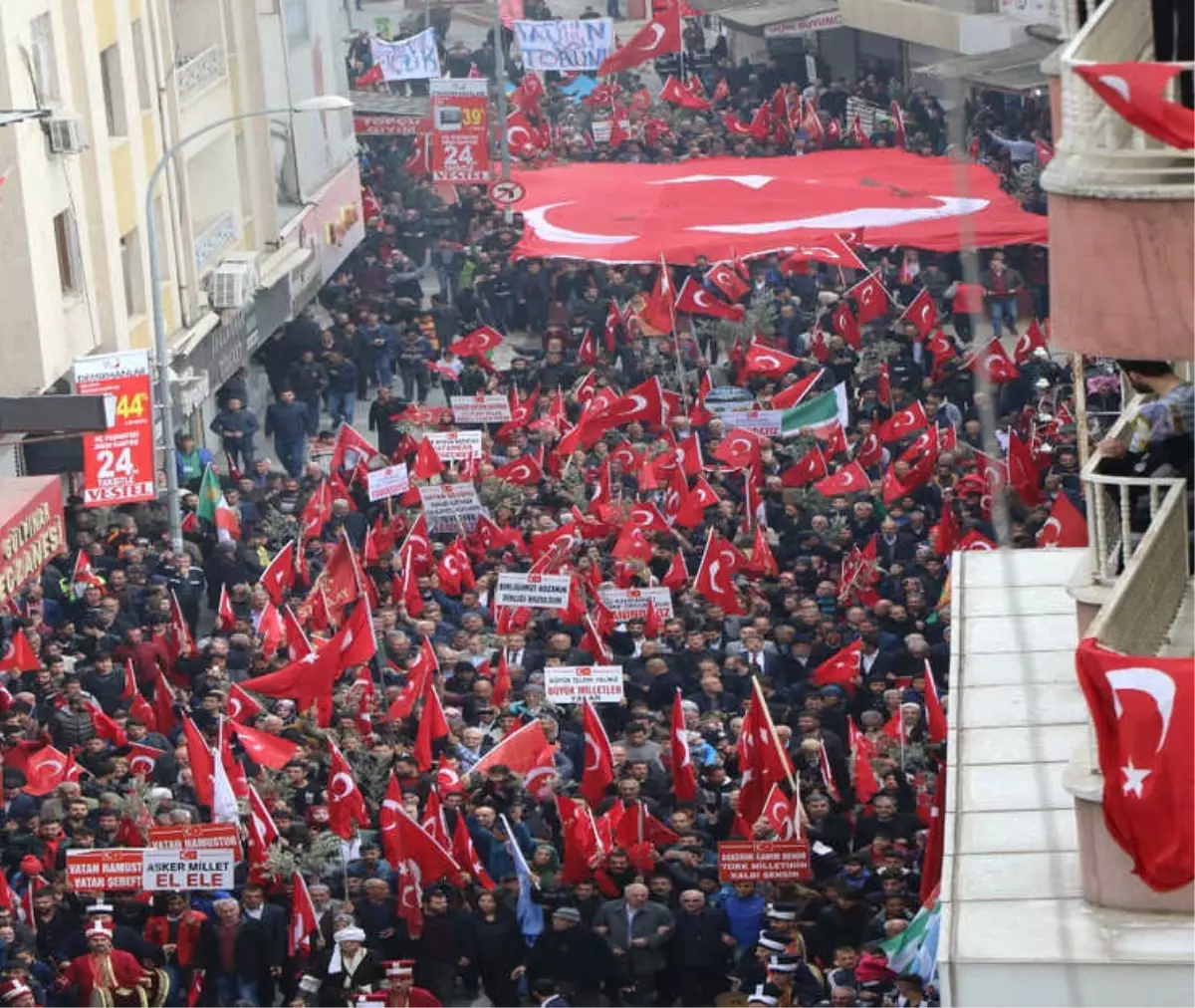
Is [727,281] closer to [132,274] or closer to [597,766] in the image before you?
[132,274]

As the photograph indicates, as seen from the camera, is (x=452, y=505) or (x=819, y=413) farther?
(x=819, y=413)

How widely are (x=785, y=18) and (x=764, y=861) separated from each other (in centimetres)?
4433

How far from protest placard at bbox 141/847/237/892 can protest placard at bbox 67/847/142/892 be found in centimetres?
7

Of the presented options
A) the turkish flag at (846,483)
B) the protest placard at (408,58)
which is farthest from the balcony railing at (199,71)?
the protest placard at (408,58)

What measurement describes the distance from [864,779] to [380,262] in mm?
27532

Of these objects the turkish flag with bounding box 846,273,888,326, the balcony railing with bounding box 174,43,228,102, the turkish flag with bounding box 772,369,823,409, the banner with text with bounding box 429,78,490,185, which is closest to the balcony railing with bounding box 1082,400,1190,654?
the turkish flag with bounding box 772,369,823,409

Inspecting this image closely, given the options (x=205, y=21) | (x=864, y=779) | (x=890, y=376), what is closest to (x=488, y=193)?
(x=205, y=21)

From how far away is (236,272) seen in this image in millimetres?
39594

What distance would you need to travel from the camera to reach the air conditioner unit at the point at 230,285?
39.3m

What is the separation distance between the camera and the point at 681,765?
19953mm

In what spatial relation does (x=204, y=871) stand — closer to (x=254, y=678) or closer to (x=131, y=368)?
(x=254, y=678)

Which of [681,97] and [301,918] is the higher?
[301,918]

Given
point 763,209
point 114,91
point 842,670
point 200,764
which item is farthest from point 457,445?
point 200,764

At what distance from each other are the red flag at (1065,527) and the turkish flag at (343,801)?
573cm
